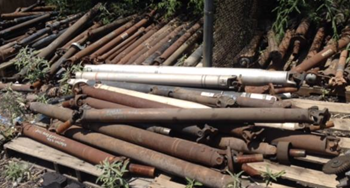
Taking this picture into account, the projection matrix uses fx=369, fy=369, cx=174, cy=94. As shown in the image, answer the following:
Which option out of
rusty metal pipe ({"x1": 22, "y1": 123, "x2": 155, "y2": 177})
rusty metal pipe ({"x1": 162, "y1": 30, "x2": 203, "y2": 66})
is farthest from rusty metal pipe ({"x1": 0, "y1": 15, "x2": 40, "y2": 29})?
rusty metal pipe ({"x1": 22, "y1": 123, "x2": 155, "y2": 177})

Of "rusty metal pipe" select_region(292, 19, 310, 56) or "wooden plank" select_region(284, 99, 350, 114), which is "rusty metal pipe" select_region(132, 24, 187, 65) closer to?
"rusty metal pipe" select_region(292, 19, 310, 56)

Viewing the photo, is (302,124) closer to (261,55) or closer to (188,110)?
(188,110)

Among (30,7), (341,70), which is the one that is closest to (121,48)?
(341,70)

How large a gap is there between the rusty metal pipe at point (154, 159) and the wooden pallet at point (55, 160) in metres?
0.19

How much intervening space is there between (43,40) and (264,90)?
3.94m

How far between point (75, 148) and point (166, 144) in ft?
3.10

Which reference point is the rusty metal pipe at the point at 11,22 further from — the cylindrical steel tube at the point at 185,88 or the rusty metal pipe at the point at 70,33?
the cylindrical steel tube at the point at 185,88

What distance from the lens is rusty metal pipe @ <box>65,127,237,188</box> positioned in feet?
9.01

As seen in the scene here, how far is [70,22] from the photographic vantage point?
6414mm

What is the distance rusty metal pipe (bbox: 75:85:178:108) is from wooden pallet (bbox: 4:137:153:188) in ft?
2.15

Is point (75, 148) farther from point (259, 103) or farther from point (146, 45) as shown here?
point (146, 45)

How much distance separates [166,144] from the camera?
3.04 meters

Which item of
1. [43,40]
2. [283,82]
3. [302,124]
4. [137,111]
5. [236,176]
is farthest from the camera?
[43,40]

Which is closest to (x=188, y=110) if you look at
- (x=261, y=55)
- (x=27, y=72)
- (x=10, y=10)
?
(x=261, y=55)
